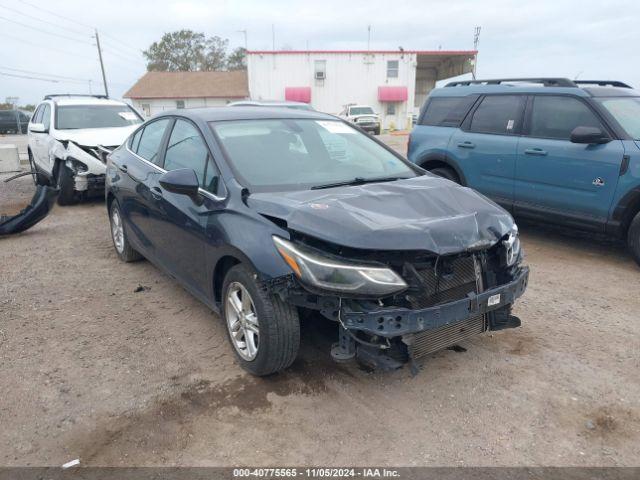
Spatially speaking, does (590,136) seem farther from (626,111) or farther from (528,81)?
(528,81)

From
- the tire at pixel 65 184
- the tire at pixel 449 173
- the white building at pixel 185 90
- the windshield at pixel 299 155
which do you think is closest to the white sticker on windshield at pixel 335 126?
the windshield at pixel 299 155

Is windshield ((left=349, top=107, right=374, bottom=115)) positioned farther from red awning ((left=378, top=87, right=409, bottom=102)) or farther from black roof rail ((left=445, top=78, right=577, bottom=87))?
black roof rail ((left=445, top=78, right=577, bottom=87))

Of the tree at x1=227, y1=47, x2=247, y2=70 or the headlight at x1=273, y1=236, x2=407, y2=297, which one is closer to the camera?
the headlight at x1=273, y1=236, x2=407, y2=297

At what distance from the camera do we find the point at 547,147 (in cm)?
594

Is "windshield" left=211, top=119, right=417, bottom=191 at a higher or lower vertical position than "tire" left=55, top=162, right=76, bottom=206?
higher

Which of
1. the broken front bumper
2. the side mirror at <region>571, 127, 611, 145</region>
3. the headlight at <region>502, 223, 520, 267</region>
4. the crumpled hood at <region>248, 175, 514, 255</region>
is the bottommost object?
the broken front bumper

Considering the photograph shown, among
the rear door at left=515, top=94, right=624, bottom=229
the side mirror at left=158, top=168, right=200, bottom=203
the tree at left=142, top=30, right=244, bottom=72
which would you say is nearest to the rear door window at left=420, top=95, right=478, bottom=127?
the rear door at left=515, top=94, right=624, bottom=229

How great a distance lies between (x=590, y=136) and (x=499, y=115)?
4.55ft

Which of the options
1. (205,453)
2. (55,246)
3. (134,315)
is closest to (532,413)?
(205,453)

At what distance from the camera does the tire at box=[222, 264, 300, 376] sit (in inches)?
118

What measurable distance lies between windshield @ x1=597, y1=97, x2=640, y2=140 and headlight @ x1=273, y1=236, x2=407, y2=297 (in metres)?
4.14

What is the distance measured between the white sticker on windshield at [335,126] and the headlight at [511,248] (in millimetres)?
1801

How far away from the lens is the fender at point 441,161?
6.94 metres

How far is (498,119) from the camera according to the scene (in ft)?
21.6
